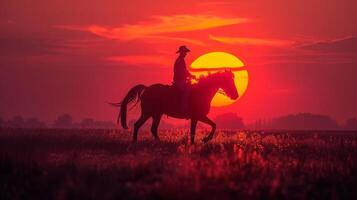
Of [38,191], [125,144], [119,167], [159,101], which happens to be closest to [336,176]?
[119,167]

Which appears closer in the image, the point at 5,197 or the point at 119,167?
the point at 5,197

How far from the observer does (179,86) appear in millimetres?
22578

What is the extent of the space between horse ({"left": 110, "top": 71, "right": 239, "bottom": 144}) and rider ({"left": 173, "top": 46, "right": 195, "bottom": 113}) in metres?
0.13

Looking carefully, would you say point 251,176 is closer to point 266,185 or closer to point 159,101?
point 266,185

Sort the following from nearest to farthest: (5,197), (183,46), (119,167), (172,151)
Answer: (5,197) → (119,167) → (172,151) → (183,46)

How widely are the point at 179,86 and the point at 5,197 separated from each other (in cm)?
1316

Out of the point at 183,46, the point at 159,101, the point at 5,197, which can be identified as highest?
the point at 183,46

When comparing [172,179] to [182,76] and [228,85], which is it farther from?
[228,85]

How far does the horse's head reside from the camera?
75.8ft

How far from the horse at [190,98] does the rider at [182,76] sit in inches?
5.2

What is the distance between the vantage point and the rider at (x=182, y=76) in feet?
72.7

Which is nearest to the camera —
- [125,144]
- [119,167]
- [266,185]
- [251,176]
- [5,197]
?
[5,197]

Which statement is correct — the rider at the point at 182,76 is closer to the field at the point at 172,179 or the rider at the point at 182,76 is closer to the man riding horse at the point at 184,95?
the man riding horse at the point at 184,95

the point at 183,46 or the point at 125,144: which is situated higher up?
the point at 183,46
